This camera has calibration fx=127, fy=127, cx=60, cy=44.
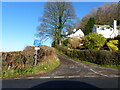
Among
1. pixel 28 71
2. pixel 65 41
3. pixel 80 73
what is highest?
pixel 65 41

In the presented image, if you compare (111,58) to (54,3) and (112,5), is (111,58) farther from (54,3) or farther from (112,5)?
(112,5)

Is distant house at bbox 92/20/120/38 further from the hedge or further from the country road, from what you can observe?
the country road

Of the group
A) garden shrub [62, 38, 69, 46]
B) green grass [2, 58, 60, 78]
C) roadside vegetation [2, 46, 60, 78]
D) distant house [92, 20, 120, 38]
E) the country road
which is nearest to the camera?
the country road

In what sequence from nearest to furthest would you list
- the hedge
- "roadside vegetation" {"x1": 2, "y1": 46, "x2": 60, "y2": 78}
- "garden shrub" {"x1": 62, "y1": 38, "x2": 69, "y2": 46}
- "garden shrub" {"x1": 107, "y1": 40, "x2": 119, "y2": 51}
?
"roadside vegetation" {"x1": 2, "y1": 46, "x2": 60, "y2": 78} < the hedge < "garden shrub" {"x1": 107, "y1": 40, "x2": 119, "y2": 51} < "garden shrub" {"x1": 62, "y1": 38, "x2": 69, "y2": 46}

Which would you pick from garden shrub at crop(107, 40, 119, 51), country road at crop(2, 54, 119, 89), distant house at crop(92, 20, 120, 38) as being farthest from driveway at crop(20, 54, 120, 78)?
distant house at crop(92, 20, 120, 38)

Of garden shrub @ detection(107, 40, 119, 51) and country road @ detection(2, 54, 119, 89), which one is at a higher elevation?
garden shrub @ detection(107, 40, 119, 51)

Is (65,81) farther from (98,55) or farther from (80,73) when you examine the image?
(98,55)

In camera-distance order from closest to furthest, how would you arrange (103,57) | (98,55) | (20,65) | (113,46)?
(20,65), (103,57), (98,55), (113,46)

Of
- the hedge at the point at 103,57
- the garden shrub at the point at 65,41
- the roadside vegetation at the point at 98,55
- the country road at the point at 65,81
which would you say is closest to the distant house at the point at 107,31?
the garden shrub at the point at 65,41

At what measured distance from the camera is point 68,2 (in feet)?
94.2

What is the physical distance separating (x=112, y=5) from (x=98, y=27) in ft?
45.5

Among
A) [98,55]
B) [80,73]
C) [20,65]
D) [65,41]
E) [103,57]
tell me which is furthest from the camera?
[65,41]

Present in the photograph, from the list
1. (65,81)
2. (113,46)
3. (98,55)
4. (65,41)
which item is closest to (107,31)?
(65,41)

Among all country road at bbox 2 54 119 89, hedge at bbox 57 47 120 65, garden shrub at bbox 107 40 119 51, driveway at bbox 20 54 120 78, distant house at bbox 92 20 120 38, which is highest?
distant house at bbox 92 20 120 38
